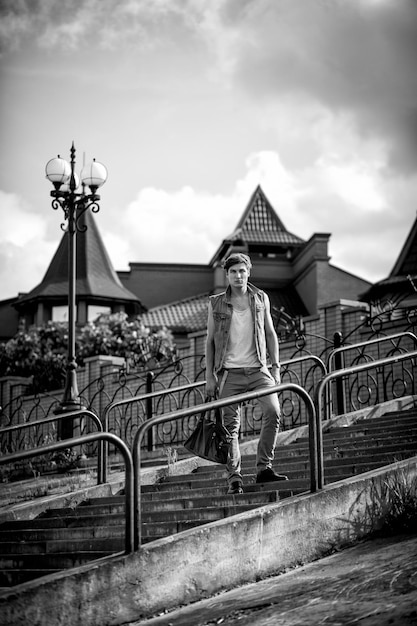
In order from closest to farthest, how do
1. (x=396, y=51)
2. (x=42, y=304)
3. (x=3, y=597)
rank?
1. (x=3, y=597)
2. (x=396, y=51)
3. (x=42, y=304)

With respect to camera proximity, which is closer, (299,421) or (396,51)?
(299,421)

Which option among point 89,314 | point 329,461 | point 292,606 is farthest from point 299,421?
point 89,314

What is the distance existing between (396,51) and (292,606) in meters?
42.2

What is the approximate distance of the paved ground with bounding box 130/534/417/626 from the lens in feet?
17.8

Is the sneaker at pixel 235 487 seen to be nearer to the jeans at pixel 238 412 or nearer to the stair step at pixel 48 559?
the jeans at pixel 238 412

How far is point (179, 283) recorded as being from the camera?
5803 cm

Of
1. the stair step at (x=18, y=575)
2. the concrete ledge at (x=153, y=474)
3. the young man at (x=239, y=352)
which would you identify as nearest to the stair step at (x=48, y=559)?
the stair step at (x=18, y=575)

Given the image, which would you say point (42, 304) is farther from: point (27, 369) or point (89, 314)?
point (27, 369)

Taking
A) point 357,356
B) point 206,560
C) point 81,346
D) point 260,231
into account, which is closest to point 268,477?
point 206,560

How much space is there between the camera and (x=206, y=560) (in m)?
6.52

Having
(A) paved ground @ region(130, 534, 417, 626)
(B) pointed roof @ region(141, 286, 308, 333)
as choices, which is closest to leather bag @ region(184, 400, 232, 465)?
(A) paved ground @ region(130, 534, 417, 626)

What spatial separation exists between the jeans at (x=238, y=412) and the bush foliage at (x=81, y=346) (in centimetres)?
1958

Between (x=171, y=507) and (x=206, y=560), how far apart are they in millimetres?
1793

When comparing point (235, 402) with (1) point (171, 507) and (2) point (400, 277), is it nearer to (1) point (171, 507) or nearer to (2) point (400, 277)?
(1) point (171, 507)
